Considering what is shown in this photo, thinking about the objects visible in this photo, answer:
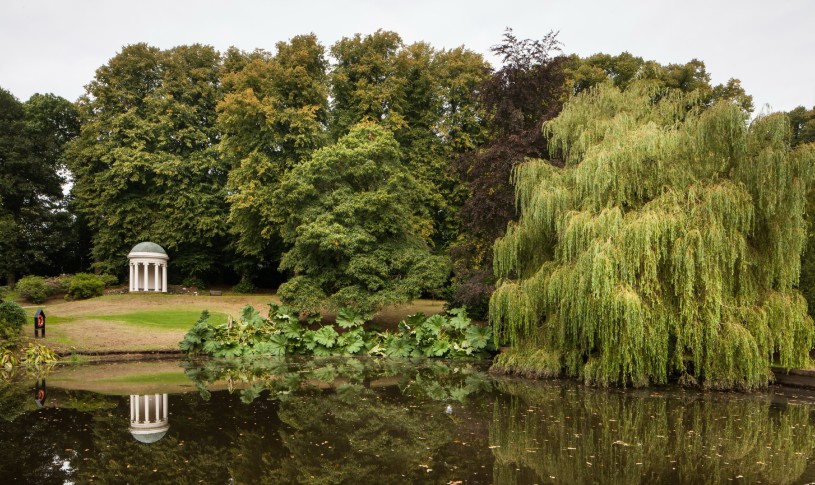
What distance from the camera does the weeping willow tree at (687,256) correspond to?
47.9ft

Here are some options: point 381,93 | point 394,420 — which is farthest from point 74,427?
point 381,93

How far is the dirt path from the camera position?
21016mm

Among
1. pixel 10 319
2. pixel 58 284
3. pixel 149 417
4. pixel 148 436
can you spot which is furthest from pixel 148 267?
pixel 148 436

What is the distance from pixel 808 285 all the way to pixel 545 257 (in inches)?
323

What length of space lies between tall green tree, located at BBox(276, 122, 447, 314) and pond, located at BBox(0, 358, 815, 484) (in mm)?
8545

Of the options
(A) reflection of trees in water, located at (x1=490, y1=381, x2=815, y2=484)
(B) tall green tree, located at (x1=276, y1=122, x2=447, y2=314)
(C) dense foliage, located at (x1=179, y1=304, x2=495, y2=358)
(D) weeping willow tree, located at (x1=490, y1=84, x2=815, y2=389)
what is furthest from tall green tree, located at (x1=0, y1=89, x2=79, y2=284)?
(A) reflection of trees in water, located at (x1=490, y1=381, x2=815, y2=484)

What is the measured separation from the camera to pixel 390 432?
10.2 metres

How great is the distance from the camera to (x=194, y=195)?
35.1m

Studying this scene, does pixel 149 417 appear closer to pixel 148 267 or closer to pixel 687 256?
pixel 687 256

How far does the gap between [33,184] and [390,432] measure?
35.4m

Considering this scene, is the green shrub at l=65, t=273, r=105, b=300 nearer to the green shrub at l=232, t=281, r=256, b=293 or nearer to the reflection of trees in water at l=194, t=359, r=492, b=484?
the green shrub at l=232, t=281, r=256, b=293

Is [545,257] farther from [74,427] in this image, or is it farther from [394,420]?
[74,427]

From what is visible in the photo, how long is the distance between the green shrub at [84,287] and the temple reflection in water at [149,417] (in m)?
21.1

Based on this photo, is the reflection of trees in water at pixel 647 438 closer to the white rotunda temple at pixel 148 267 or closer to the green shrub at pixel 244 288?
the white rotunda temple at pixel 148 267
